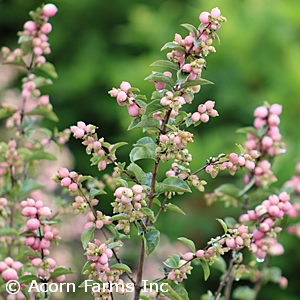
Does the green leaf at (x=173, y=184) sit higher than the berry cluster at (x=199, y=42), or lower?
lower

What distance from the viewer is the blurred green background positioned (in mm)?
3328

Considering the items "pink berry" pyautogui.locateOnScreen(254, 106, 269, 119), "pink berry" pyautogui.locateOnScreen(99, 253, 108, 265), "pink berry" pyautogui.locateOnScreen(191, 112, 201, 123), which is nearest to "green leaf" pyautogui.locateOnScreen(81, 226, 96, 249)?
"pink berry" pyautogui.locateOnScreen(99, 253, 108, 265)

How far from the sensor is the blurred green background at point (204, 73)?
3328 millimetres

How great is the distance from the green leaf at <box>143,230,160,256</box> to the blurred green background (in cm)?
177

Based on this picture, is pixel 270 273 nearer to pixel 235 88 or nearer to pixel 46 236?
pixel 46 236

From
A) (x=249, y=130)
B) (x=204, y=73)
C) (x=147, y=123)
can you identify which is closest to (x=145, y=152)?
(x=147, y=123)

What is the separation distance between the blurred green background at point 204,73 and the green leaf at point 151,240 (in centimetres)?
177

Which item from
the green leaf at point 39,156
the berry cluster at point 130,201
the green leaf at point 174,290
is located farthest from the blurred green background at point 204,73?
the berry cluster at point 130,201

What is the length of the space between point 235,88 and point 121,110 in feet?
2.91

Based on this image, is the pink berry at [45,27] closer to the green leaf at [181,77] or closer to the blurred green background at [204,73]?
the green leaf at [181,77]

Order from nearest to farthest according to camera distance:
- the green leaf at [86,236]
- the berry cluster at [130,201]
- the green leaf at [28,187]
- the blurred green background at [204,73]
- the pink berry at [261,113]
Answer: the berry cluster at [130,201]
the green leaf at [86,236]
the pink berry at [261,113]
the green leaf at [28,187]
the blurred green background at [204,73]

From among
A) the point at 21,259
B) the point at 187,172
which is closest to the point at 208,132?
the point at 21,259

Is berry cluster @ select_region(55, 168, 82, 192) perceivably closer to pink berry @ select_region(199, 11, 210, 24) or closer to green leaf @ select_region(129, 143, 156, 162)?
green leaf @ select_region(129, 143, 156, 162)

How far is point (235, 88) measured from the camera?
3.79 metres
